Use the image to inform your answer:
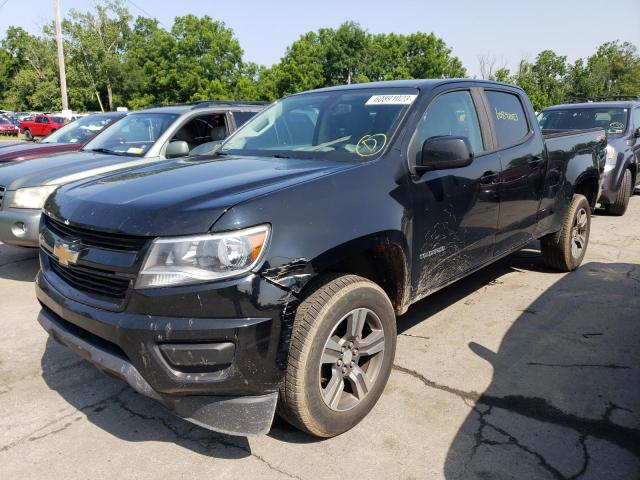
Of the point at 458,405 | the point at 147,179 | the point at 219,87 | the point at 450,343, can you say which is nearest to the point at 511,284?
the point at 450,343

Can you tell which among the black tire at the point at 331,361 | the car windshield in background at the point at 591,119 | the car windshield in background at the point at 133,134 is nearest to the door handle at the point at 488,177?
the black tire at the point at 331,361

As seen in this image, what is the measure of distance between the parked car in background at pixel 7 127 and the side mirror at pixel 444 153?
39.3 meters

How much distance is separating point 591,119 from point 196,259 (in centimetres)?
867

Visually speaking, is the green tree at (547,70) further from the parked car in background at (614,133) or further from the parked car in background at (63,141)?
the parked car in background at (63,141)

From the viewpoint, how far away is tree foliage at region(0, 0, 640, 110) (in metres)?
47.7

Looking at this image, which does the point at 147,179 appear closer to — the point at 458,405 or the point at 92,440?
the point at 92,440

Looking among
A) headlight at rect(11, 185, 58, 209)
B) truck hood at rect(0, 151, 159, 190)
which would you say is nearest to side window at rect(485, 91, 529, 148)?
truck hood at rect(0, 151, 159, 190)

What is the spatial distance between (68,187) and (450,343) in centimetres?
274

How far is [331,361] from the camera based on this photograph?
8.40ft

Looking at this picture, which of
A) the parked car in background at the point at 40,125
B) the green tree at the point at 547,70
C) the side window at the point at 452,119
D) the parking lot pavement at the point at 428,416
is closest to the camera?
the parking lot pavement at the point at 428,416

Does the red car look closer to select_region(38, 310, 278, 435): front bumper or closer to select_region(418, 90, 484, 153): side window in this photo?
select_region(418, 90, 484, 153): side window

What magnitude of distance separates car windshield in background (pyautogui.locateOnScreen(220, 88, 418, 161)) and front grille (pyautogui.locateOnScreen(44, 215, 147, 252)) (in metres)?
1.34

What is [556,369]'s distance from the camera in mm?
3420

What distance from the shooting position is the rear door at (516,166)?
400 centimetres
